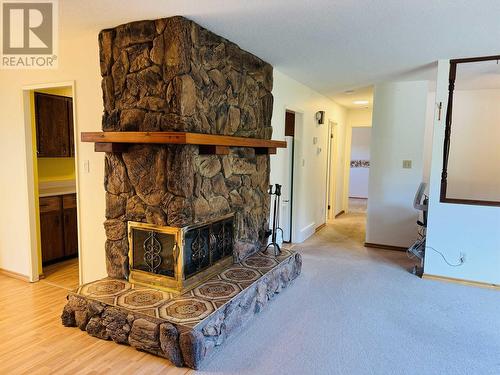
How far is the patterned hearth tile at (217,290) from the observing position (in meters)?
2.66

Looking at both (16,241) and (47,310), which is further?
(16,241)

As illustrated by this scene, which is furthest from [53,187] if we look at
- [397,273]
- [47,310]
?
[397,273]

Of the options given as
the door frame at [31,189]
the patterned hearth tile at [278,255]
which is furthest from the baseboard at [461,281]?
the door frame at [31,189]

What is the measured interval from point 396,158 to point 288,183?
5.12 feet

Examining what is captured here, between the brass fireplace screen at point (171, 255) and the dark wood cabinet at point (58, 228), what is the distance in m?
1.85

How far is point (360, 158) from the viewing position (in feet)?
33.6

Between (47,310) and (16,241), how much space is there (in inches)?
49.2

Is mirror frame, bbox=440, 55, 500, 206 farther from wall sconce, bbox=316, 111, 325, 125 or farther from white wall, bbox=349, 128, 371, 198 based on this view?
white wall, bbox=349, 128, 371, 198

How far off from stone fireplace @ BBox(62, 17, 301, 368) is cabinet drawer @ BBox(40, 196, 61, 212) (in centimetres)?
157

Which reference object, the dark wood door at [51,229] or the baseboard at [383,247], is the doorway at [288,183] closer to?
the baseboard at [383,247]

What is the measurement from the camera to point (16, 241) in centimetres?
391

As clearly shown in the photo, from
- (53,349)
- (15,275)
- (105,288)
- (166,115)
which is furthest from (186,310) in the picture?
(15,275)

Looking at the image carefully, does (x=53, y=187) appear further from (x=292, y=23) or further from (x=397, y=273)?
(x=397, y=273)

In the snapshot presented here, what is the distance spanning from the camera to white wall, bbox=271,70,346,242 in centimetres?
441
